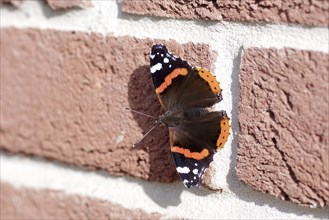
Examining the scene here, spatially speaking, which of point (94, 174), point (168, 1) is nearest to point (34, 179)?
point (94, 174)

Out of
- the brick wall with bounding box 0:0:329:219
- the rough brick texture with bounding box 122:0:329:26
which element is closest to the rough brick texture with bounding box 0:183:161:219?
the brick wall with bounding box 0:0:329:219

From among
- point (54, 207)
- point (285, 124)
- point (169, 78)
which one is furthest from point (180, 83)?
point (54, 207)

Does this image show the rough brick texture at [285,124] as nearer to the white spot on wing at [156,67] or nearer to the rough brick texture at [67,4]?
the white spot on wing at [156,67]

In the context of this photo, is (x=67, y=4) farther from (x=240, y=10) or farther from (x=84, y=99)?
(x=240, y=10)

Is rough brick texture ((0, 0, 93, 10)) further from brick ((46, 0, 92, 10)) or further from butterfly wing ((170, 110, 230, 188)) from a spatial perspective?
butterfly wing ((170, 110, 230, 188))

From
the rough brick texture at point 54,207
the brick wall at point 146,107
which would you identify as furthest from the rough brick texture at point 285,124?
the rough brick texture at point 54,207

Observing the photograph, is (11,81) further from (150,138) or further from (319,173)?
(319,173)
